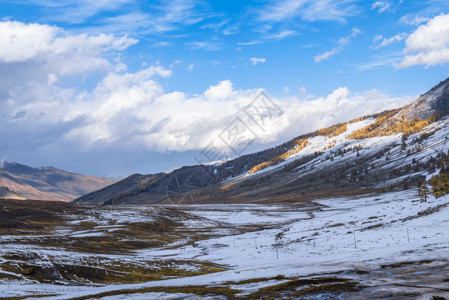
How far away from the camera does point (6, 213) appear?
127 meters

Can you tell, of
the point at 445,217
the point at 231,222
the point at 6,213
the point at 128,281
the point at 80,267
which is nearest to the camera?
the point at 128,281

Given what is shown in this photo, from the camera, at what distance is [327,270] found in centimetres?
2617

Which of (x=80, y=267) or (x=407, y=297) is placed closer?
(x=407, y=297)

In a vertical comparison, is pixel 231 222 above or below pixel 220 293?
below

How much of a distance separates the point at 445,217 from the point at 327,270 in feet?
98.0

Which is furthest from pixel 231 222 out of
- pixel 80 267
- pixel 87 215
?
pixel 80 267

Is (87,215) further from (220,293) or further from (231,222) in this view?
(220,293)

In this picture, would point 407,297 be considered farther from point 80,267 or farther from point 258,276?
point 80,267

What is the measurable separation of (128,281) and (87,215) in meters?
119

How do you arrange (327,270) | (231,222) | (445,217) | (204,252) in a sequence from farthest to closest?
(231,222) → (204,252) → (445,217) → (327,270)

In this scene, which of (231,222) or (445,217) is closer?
(445,217)

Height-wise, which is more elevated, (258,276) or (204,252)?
(258,276)

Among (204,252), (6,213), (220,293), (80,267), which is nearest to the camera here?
(220,293)

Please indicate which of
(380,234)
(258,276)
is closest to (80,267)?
(258,276)
